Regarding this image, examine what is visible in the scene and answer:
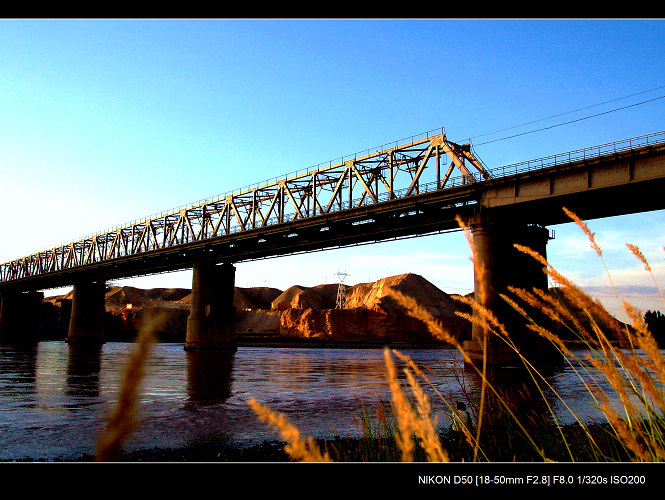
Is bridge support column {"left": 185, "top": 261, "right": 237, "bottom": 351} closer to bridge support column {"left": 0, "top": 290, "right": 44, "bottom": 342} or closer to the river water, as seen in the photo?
the river water

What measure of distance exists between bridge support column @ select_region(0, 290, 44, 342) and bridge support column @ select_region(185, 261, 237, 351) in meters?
61.9

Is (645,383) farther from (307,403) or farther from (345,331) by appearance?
(345,331)

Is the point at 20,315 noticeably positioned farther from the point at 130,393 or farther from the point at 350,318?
the point at 130,393

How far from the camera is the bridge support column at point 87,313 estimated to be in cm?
8675

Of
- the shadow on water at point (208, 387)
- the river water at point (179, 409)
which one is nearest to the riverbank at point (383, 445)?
the river water at point (179, 409)

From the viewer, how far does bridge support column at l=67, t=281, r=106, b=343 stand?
8675 cm

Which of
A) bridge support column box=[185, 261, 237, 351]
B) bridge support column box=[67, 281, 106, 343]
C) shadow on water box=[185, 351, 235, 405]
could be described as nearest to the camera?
shadow on water box=[185, 351, 235, 405]

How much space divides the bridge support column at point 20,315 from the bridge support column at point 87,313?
25502 mm

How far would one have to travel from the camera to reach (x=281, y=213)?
63.9 meters

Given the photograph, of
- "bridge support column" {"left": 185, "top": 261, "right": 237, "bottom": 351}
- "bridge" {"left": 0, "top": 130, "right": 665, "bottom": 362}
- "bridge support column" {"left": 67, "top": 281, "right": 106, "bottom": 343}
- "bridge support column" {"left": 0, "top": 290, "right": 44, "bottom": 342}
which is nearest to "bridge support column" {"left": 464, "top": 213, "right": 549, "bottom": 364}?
"bridge" {"left": 0, "top": 130, "right": 665, "bottom": 362}

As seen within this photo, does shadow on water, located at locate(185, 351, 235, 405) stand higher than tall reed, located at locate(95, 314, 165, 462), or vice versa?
tall reed, located at locate(95, 314, 165, 462)

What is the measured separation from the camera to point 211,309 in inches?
2525
